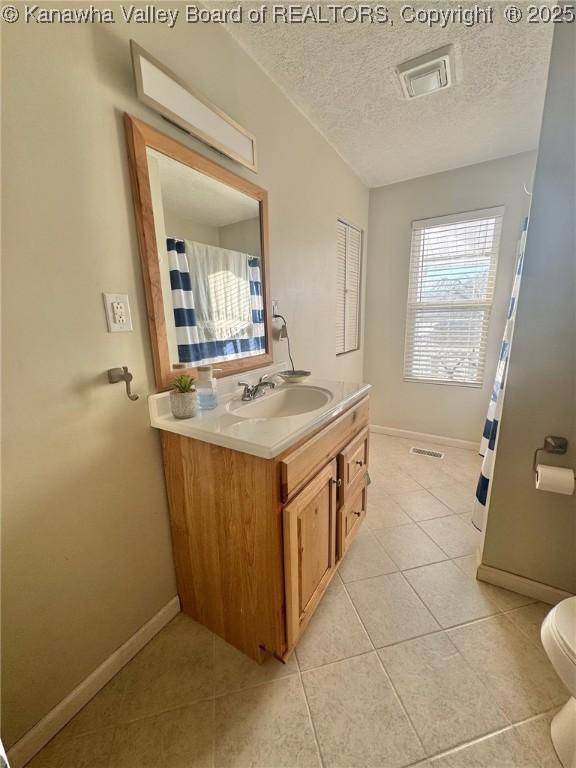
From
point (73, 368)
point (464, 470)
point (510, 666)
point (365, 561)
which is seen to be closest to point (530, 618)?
point (510, 666)

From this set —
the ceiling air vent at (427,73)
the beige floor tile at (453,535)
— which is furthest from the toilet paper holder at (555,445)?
the ceiling air vent at (427,73)

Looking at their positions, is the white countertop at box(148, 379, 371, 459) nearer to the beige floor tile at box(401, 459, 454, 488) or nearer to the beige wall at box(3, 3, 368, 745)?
the beige wall at box(3, 3, 368, 745)

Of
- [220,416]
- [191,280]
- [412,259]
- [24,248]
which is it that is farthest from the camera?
[412,259]

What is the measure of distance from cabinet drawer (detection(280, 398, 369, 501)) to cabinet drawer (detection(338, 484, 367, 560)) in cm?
35

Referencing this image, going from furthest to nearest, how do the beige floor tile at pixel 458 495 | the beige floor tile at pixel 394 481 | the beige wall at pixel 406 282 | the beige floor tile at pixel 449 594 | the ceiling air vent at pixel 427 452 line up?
the ceiling air vent at pixel 427 452, the beige wall at pixel 406 282, the beige floor tile at pixel 394 481, the beige floor tile at pixel 458 495, the beige floor tile at pixel 449 594

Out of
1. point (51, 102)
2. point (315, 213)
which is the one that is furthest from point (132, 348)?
point (315, 213)

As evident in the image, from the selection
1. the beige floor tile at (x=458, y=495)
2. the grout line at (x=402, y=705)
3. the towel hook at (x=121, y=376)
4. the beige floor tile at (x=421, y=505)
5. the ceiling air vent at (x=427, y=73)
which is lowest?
the beige floor tile at (x=421, y=505)

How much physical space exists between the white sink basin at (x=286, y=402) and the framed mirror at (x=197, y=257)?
0.22 m

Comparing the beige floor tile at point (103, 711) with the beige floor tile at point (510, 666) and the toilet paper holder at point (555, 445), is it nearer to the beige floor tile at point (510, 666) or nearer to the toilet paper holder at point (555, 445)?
the beige floor tile at point (510, 666)

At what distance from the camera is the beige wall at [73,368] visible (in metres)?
0.77

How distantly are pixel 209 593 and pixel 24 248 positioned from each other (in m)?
1.30

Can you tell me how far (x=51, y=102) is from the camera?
785 millimetres

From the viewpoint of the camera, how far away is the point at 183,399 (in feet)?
3.51

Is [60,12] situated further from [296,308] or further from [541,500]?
[541,500]
